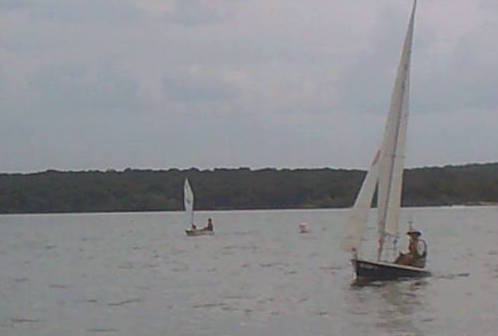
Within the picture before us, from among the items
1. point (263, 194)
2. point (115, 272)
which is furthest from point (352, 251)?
point (263, 194)

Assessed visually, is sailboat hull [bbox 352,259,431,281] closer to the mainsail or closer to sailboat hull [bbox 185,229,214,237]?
the mainsail

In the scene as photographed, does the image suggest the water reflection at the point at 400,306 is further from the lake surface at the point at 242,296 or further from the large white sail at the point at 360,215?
the large white sail at the point at 360,215

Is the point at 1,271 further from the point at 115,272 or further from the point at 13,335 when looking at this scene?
the point at 13,335

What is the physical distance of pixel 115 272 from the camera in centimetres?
5106

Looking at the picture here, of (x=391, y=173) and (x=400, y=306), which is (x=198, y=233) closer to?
(x=391, y=173)

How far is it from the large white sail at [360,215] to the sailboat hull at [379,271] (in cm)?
50

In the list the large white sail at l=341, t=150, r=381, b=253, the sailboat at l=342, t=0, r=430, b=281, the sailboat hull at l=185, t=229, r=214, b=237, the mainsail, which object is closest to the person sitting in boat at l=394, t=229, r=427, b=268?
the sailboat at l=342, t=0, r=430, b=281

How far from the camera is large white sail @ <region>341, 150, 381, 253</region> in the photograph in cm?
3625

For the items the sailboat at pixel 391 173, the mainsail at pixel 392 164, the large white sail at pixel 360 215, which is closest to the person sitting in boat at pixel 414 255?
the sailboat at pixel 391 173

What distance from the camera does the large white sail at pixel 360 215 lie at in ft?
119

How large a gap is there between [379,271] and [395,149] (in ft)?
12.8

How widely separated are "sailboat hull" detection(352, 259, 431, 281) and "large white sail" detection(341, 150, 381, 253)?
1.64 feet

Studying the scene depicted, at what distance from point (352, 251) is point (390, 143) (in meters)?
3.40

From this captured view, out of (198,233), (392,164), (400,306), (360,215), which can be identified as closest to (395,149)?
(392,164)
